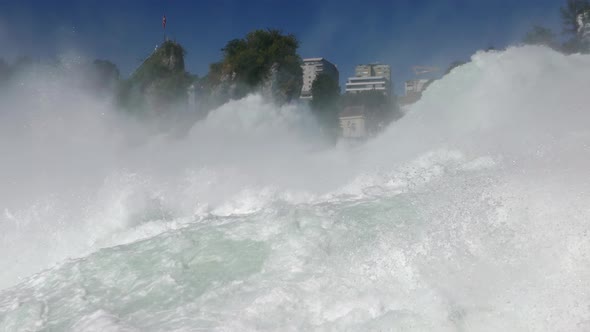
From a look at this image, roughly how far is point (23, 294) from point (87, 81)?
48.3 feet

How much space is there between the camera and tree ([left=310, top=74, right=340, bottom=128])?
790 inches

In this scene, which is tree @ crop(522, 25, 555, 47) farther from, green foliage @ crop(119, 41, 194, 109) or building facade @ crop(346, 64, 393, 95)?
building facade @ crop(346, 64, 393, 95)

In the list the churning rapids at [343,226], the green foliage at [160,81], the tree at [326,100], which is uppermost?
the green foliage at [160,81]

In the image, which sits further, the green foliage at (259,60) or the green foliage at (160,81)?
the green foliage at (160,81)

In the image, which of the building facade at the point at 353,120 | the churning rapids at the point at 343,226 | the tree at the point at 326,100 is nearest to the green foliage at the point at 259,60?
the tree at the point at 326,100

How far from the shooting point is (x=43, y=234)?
10141mm

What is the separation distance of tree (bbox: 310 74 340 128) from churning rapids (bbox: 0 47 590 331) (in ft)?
18.7

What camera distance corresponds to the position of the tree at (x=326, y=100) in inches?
790

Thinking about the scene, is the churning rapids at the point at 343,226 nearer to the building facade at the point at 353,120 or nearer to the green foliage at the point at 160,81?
the building facade at the point at 353,120

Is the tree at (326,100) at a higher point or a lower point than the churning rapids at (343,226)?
higher

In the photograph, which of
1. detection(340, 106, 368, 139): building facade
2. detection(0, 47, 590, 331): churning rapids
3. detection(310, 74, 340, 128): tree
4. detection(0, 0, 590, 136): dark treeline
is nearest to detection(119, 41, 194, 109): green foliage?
detection(0, 0, 590, 136): dark treeline

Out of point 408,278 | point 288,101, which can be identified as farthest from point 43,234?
point 288,101

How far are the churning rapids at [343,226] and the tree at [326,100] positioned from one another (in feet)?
18.7

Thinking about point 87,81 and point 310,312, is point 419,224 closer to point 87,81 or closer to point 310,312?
point 310,312
